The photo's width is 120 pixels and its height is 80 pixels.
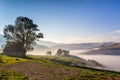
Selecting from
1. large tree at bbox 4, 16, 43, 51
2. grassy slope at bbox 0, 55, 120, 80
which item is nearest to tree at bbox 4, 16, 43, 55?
large tree at bbox 4, 16, 43, 51

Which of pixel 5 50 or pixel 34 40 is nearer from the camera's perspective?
pixel 34 40

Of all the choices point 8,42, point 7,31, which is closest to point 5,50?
point 8,42

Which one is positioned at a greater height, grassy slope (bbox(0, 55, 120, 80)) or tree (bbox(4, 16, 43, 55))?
tree (bbox(4, 16, 43, 55))

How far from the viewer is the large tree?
14088cm

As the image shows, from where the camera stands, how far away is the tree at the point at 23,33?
141 m

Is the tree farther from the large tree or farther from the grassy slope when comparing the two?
the grassy slope

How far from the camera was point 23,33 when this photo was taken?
5586 inches

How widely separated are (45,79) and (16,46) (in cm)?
11871

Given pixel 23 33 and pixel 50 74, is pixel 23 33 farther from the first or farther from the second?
pixel 50 74

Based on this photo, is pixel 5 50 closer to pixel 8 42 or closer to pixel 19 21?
pixel 8 42

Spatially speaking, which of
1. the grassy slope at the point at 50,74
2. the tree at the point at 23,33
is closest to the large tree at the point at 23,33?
the tree at the point at 23,33

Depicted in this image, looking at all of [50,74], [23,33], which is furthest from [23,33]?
[50,74]

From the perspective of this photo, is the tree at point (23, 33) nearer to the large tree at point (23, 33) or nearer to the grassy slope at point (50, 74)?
the large tree at point (23, 33)

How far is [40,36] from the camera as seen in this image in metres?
144
